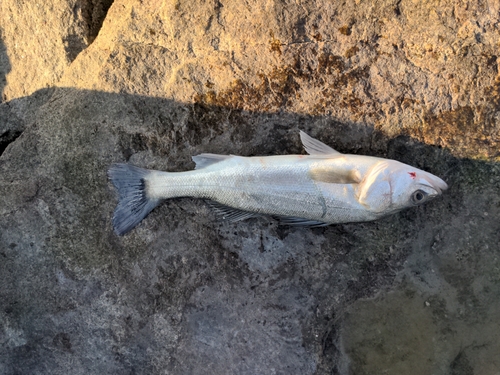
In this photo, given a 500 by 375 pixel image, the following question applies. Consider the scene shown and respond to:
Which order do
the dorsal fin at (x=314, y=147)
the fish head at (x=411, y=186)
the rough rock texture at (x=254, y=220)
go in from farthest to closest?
the rough rock texture at (x=254, y=220)
the dorsal fin at (x=314, y=147)
the fish head at (x=411, y=186)

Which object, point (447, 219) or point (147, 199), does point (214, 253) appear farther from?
point (447, 219)

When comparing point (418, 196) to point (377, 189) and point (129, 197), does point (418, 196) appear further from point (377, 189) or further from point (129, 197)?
point (129, 197)

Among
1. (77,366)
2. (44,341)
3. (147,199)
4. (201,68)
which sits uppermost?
(201,68)

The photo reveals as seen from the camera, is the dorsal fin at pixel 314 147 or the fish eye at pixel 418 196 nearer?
the fish eye at pixel 418 196

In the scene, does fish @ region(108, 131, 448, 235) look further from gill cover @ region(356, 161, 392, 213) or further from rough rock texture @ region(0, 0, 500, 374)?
rough rock texture @ region(0, 0, 500, 374)

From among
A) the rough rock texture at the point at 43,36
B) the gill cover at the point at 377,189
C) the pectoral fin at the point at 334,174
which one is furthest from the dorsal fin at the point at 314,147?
the rough rock texture at the point at 43,36

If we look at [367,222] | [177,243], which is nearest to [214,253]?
[177,243]

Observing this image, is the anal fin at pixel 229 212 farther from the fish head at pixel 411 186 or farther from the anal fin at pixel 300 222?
the fish head at pixel 411 186

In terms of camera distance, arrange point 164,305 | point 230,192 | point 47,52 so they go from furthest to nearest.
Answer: point 47,52, point 164,305, point 230,192
